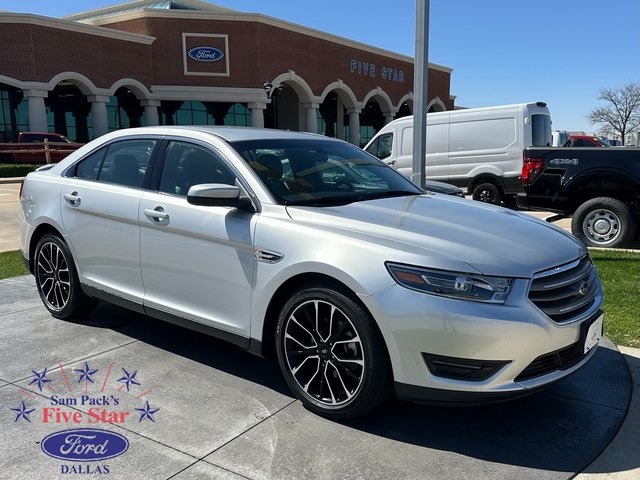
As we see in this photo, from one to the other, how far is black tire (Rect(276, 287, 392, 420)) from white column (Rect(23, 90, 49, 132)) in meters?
34.4

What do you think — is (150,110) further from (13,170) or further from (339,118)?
(339,118)

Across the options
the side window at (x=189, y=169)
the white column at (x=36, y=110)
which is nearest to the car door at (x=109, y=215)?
the side window at (x=189, y=169)

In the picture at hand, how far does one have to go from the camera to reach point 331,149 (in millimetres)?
4637

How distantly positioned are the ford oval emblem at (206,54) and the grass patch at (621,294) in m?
35.5

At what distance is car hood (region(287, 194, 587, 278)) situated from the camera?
9.77 ft

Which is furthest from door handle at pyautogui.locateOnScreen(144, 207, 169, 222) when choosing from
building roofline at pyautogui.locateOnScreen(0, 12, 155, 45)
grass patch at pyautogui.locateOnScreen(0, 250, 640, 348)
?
building roofline at pyautogui.locateOnScreen(0, 12, 155, 45)

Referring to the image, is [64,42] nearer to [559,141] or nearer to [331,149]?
[559,141]

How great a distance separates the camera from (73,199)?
A: 477cm

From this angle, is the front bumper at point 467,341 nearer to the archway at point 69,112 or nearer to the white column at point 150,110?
the white column at point 150,110

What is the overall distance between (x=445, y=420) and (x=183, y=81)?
129 feet

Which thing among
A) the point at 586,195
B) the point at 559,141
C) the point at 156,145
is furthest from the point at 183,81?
the point at 156,145

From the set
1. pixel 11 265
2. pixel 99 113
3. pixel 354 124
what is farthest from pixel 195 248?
pixel 354 124

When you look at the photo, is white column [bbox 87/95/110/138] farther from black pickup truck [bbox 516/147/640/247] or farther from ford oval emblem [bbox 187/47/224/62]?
black pickup truck [bbox 516/147/640/247]

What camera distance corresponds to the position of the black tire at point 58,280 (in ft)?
16.2
